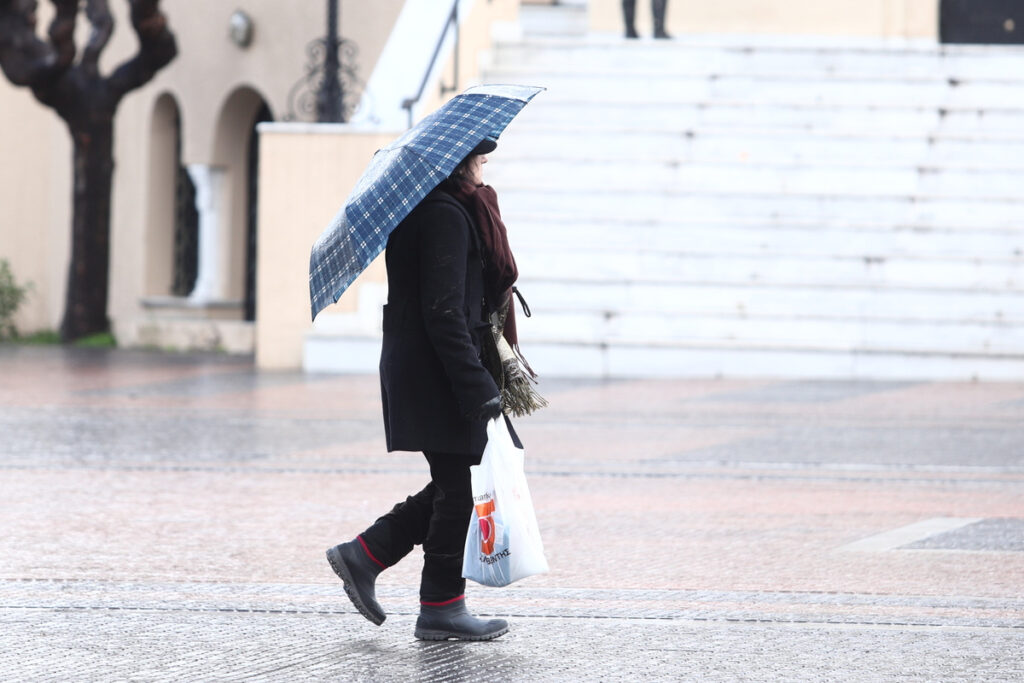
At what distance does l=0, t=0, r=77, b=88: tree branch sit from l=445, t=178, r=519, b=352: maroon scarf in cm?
1378

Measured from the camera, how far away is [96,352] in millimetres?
19609

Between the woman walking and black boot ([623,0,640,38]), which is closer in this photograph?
the woman walking

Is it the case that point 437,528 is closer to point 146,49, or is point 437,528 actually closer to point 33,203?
point 146,49

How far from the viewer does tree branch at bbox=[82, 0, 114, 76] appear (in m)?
19.8

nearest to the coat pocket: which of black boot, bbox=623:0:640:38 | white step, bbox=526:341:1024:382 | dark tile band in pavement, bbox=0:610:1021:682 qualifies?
dark tile band in pavement, bbox=0:610:1021:682

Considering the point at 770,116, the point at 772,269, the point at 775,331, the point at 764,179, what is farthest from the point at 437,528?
the point at 770,116

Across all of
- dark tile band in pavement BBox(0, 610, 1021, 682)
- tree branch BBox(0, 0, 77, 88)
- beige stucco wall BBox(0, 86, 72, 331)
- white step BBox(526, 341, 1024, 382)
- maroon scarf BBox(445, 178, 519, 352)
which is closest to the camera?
dark tile band in pavement BBox(0, 610, 1021, 682)

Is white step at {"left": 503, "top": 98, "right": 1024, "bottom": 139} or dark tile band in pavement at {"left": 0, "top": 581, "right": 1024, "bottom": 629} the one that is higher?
white step at {"left": 503, "top": 98, "right": 1024, "bottom": 139}

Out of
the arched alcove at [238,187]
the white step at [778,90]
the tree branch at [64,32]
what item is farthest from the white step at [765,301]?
the arched alcove at [238,187]

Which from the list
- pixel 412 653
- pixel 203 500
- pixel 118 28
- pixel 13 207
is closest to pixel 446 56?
pixel 118 28

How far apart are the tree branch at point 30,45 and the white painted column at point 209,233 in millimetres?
3964

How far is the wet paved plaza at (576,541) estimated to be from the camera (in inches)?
218

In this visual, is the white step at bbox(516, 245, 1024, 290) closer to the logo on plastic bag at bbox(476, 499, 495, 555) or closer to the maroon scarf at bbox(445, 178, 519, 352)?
the maroon scarf at bbox(445, 178, 519, 352)

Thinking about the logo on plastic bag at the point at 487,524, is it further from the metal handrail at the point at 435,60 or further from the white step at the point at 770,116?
the white step at the point at 770,116
